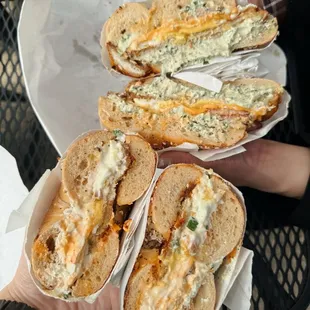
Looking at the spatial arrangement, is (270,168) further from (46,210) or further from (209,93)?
(46,210)

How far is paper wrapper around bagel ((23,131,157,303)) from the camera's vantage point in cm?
93

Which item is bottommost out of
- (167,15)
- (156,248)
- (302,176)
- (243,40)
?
(302,176)

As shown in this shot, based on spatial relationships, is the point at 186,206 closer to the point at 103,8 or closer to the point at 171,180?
the point at 171,180

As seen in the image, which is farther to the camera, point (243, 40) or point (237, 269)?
point (243, 40)

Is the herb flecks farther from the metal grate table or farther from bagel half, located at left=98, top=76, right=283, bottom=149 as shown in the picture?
the metal grate table

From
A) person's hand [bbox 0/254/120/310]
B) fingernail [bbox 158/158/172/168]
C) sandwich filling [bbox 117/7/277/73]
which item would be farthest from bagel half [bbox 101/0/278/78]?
person's hand [bbox 0/254/120/310]

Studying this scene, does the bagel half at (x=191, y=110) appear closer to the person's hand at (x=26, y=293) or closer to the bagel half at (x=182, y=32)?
the bagel half at (x=182, y=32)

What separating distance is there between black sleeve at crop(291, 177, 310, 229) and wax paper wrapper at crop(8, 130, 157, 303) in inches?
17.6

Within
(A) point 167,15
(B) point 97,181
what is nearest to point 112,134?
(B) point 97,181

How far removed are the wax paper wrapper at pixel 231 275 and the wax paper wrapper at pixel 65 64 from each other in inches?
12.5

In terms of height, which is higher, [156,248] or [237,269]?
[156,248]

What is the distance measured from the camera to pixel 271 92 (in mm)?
1141

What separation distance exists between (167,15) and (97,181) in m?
0.45

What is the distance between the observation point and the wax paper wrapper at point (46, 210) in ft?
3.05
